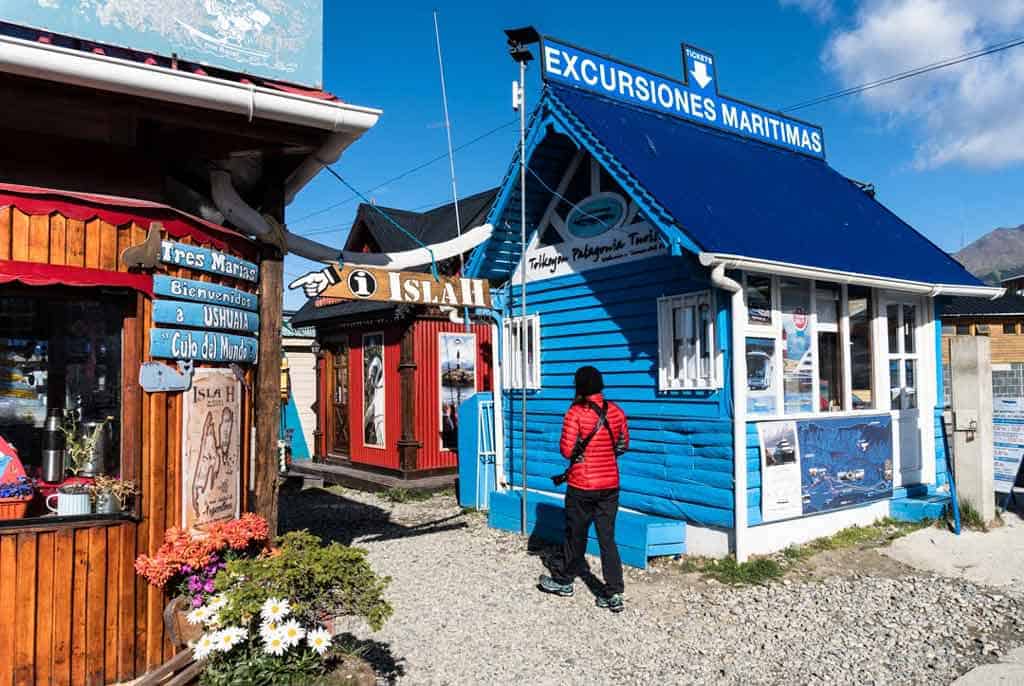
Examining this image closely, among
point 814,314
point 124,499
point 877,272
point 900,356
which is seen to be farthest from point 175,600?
point 900,356

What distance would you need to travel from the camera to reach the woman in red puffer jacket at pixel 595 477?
20.4ft

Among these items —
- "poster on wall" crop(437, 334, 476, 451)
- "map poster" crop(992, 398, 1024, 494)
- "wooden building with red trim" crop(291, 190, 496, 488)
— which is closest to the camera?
"map poster" crop(992, 398, 1024, 494)

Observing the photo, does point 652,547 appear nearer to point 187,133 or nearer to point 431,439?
point 187,133

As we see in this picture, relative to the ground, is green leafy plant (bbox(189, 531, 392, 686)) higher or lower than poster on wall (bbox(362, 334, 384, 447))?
lower

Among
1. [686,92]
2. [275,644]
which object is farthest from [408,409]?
[275,644]

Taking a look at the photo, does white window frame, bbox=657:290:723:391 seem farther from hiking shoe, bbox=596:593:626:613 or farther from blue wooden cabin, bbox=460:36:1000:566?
hiking shoe, bbox=596:593:626:613

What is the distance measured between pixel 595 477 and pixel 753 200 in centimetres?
426

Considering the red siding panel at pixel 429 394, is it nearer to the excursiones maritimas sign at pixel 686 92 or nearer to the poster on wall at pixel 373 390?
the poster on wall at pixel 373 390

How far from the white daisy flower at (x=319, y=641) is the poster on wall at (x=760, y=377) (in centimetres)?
520

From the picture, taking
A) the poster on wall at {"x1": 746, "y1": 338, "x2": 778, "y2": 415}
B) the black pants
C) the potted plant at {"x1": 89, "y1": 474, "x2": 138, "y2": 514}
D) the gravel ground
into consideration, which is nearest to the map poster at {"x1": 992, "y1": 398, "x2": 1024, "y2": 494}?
the gravel ground

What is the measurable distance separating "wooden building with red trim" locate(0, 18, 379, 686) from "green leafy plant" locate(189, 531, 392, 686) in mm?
1232

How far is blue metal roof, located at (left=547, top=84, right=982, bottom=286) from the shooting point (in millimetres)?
7531

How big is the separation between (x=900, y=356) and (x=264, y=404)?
758 centimetres

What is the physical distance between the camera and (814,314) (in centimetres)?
825
